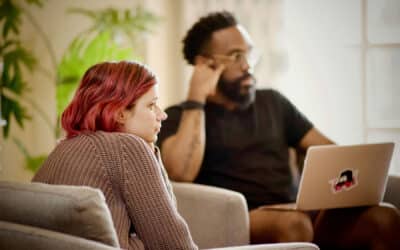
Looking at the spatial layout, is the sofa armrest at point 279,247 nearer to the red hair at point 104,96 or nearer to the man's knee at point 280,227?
the red hair at point 104,96

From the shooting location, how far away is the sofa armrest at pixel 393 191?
3.10 m

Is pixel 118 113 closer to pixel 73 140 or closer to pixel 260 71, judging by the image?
pixel 73 140

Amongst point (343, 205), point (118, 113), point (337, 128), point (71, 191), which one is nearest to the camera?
point (71, 191)

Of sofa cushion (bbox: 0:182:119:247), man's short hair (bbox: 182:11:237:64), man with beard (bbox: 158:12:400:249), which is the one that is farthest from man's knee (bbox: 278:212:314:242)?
sofa cushion (bbox: 0:182:119:247)

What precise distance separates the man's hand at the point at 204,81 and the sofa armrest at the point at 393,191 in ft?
2.57

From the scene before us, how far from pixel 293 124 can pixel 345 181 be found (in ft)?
1.91

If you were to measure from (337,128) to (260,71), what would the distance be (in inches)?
19.9

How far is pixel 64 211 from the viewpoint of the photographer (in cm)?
168

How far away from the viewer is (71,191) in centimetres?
171

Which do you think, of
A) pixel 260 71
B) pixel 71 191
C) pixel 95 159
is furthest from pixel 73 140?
pixel 260 71

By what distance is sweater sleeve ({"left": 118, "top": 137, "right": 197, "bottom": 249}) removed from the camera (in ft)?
6.06

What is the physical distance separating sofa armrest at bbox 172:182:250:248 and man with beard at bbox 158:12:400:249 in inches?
8.7

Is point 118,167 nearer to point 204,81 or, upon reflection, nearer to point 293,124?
point 204,81

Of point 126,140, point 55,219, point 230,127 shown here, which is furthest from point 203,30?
point 55,219
